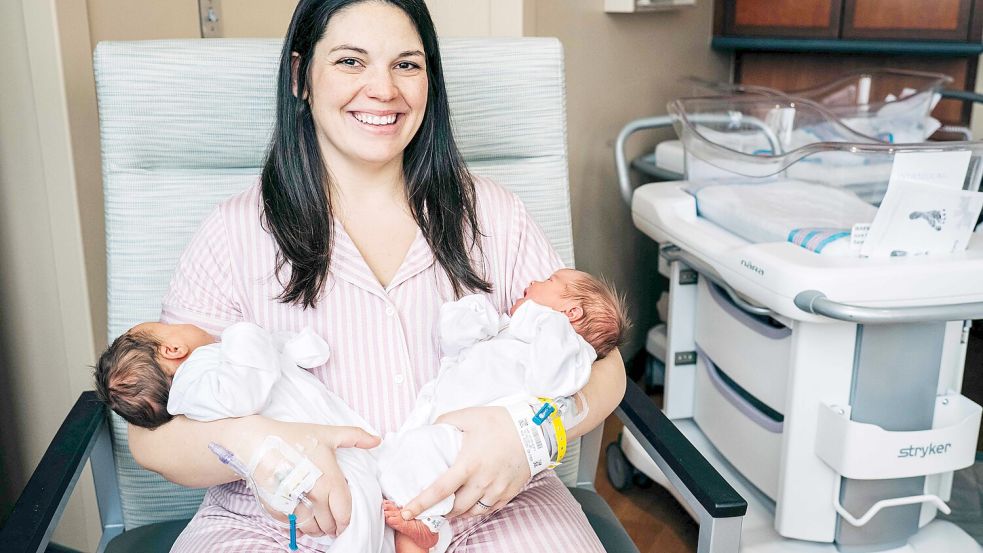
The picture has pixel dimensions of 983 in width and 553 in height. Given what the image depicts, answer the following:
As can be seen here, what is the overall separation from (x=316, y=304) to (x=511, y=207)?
33 centimetres

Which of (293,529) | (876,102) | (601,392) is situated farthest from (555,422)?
(876,102)

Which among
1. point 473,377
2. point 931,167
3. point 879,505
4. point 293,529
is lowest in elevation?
point 879,505

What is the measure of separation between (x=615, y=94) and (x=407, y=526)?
1.83 metres

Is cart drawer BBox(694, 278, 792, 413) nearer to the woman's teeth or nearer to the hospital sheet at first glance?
the hospital sheet

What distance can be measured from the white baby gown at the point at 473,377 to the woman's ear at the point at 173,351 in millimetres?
272

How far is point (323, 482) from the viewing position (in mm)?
1006

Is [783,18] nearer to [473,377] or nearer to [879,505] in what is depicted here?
[879,505]

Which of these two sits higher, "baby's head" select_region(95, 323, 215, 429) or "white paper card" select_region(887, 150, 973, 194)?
"white paper card" select_region(887, 150, 973, 194)

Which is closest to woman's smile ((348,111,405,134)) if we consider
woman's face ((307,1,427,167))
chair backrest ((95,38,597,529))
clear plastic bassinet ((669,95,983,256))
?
woman's face ((307,1,427,167))

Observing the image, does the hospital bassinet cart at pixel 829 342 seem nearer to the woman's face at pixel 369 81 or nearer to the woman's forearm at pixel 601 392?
the woman's forearm at pixel 601 392

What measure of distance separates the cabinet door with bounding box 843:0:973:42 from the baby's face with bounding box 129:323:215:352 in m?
2.19

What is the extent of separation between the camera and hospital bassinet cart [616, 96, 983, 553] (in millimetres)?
1441

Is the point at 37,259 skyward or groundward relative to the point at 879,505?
skyward

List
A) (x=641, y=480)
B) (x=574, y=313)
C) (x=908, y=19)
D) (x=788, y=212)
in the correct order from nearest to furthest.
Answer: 1. (x=574, y=313)
2. (x=788, y=212)
3. (x=641, y=480)
4. (x=908, y=19)
